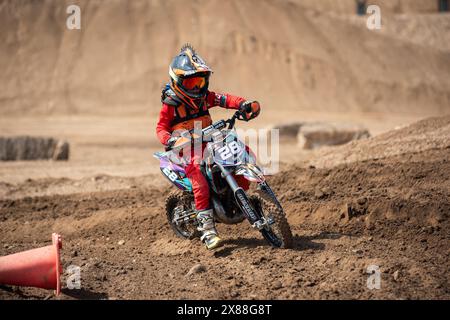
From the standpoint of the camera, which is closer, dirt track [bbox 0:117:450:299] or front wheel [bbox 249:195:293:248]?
dirt track [bbox 0:117:450:299]

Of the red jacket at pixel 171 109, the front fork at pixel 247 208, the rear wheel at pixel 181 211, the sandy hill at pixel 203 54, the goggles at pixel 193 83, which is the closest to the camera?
the front fork at pixel 247 208

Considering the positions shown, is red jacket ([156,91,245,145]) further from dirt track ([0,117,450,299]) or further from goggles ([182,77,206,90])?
dirt track ([0,117,450,299])

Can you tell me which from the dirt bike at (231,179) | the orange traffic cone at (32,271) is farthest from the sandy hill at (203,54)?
the orange traffic cone at (32,271)

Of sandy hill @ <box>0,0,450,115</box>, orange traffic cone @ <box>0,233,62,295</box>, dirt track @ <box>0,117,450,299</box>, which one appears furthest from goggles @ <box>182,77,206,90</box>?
sandy hill @ <box>0,0,450,115</box>

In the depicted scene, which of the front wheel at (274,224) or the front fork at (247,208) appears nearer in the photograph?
the front wheel at (274,224)

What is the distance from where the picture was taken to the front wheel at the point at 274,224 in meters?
6.80

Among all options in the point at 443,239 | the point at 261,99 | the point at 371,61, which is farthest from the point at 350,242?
the point at 371,61

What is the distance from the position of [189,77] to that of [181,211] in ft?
5.58

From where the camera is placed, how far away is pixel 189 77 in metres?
7.49

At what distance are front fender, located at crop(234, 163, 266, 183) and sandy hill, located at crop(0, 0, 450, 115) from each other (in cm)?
3153

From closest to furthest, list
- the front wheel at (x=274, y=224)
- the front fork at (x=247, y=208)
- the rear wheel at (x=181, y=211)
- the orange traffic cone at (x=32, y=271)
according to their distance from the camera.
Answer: the orange traffic cone at (x=32, y=271), the front wheel at (x=274, y=224), the front fork at (x=247, y=208), the rear wheel at (x=181, y=211)

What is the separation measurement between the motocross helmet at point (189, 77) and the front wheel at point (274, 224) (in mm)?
1370

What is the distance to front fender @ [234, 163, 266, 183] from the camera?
6.98 m

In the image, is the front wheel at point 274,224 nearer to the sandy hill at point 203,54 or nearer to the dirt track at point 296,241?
the dirt track at point 296,241
